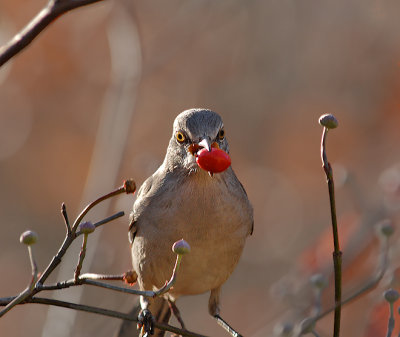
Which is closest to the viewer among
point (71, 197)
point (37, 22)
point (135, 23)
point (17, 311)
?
point (37, 22)

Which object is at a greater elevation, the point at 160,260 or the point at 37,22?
the point at 37,22

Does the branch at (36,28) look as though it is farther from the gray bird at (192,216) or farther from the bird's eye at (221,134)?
the bird's eye at (221,134)

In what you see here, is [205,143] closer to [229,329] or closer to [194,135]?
[194,135]

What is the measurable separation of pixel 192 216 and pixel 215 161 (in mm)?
971

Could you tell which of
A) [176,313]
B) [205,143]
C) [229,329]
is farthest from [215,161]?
[176,313]

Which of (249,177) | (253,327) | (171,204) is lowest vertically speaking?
(253,327)

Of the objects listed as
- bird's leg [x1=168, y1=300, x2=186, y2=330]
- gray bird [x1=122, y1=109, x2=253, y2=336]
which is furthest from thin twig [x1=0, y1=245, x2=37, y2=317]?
bird's leg [x1=168, y1=300, x2=186, y2=330]

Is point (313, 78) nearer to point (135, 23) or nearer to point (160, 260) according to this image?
point (135, 23)

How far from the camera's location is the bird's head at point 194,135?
15.2ft

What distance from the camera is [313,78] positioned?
10.3m

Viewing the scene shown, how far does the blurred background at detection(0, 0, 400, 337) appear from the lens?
28.8 feet

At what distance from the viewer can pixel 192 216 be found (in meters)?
4.67

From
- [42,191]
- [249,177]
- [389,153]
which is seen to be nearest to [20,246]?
[42,191]

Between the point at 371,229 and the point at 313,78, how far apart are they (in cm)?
420
